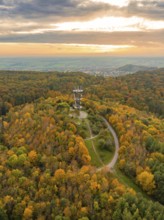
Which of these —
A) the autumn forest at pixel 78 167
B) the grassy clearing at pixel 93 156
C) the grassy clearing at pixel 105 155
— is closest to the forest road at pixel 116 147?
the autumn forest at pixel 78 167

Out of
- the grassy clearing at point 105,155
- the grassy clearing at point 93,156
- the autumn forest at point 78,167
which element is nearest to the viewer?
the autumn forest at point 78,167

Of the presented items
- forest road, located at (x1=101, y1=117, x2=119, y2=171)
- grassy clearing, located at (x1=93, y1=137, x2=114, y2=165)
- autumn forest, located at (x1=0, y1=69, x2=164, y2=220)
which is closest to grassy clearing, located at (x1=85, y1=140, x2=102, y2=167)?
autumn forest, located at (x1=0, y1=69, x2=164, y2=220)

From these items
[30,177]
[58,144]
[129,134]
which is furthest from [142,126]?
[30,177]

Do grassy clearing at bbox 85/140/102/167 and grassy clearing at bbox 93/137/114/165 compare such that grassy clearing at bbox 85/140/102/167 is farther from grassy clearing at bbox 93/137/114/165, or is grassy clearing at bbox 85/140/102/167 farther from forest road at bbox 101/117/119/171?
forest road at bbox 101/117/119/171

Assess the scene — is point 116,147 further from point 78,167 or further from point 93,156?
point 78,167

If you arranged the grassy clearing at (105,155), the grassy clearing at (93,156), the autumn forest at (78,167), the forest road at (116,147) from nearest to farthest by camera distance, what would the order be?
1. the autumn forest at (78,167)
2. the forest road at (116,147)
3. the grassy clearing at (93,156)
4. the grassy clearing at (105,155)

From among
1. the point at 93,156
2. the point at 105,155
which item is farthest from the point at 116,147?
the point at 93,156

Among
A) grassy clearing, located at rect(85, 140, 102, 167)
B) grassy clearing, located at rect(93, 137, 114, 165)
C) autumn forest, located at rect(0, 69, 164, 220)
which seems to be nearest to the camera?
autumn forest, located at rect(0, 69, 164, 220)

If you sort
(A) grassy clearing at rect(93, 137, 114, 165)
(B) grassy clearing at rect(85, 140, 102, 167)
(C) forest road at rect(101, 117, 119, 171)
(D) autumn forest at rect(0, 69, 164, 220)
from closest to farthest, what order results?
1. (D) autumn forest at rect(0, 69, 164, 220)
2. (C) forest road at rect(101, 117, 119, 171)
3. (B) grassy clearing at rect(85, 140, 102, 167)
4. (A) grassy clearing at rect(93, 137, 114, 165)

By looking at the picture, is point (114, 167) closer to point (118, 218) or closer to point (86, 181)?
point (86, 181)

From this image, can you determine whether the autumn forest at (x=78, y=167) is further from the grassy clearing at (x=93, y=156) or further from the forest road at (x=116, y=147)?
the forest road at (x=116, y=147)
